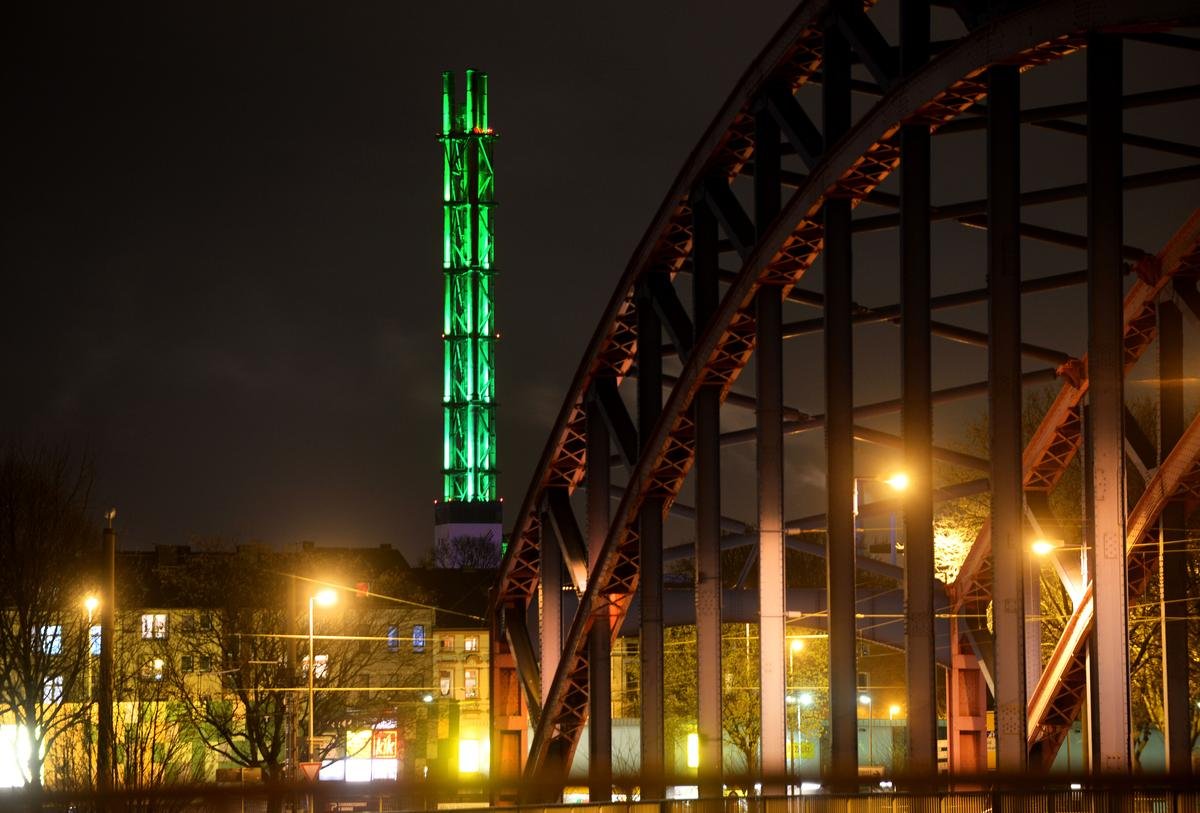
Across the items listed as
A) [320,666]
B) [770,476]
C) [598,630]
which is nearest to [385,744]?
[320,666]

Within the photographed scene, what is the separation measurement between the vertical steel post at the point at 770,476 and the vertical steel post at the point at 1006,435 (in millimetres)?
6512

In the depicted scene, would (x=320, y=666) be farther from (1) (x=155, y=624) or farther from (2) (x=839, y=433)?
(2) (x=839, y=433)

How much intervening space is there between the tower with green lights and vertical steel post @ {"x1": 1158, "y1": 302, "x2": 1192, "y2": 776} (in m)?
106

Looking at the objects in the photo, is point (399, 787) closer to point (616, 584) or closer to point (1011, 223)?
point (1011, 223)

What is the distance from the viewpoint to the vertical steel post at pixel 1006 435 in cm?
2111

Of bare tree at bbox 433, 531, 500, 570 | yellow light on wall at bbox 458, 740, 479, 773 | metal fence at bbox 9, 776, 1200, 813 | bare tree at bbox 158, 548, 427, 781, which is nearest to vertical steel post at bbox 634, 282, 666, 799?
metal fence at bbox 9, 776, 1200, 813

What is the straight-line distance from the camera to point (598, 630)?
36.5 metres

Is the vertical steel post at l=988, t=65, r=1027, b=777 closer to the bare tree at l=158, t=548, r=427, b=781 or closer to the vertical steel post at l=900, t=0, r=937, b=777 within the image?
the vertical steel post at l=900, t=0, r=937, b=777

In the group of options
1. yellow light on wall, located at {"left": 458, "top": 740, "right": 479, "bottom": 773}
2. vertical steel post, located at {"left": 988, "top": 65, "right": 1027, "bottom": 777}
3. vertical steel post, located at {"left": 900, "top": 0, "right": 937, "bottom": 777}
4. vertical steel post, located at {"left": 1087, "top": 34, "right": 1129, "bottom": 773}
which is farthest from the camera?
yellow light on wall, located at {"left": 458, "top": 740, "right": 479, "bottom": 773}

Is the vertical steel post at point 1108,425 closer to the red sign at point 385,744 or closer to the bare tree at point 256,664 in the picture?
the bare tree at point 256,664

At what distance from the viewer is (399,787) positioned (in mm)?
11156

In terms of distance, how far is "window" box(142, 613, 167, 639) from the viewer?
67.6 m

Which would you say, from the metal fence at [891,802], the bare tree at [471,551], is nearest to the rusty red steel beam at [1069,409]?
the metal fence at [891,802]

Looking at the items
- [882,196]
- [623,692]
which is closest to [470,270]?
[623,692]
